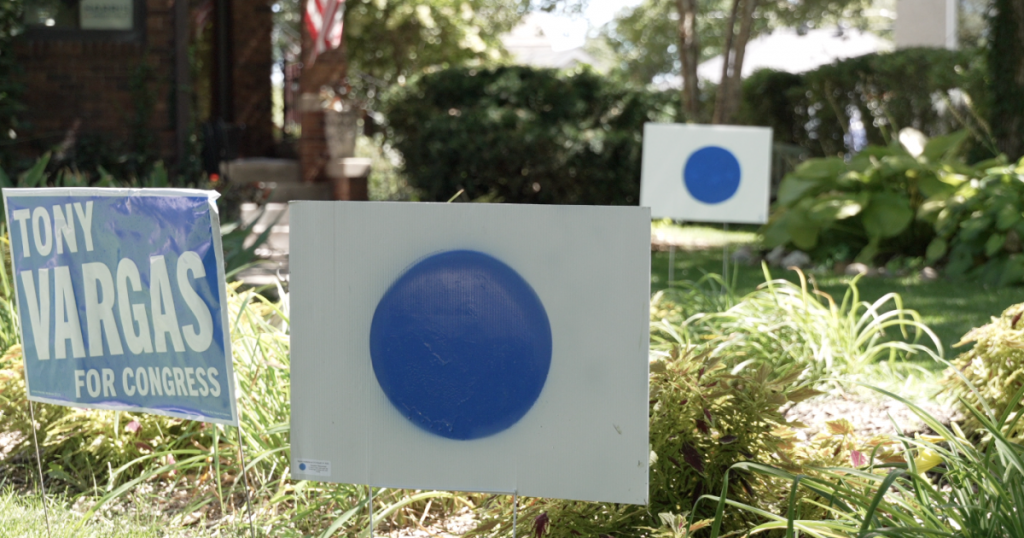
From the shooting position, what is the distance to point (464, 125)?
10969 mm

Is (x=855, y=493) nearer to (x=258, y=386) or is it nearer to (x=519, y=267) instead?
(x=519, y=267)

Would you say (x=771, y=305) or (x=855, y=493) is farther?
(x=771, y=305)

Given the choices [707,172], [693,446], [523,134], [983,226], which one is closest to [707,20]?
[523,134]

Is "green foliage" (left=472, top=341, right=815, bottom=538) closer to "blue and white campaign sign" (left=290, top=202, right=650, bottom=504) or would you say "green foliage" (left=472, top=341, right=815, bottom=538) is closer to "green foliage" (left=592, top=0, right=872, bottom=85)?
"blue and white campaign sign" (left=290, top=202, right=650, bottom=504)

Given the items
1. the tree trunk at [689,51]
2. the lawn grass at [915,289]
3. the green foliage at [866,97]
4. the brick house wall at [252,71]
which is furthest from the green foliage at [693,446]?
the tree trunk at [689,51]

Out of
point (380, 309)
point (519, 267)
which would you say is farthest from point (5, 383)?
point (519, 267)

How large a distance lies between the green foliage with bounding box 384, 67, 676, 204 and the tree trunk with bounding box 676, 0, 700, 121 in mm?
2524

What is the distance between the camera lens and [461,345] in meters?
2.10

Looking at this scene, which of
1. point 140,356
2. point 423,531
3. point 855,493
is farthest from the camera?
point 423,531

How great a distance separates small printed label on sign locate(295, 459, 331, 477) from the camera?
2143 millimetres

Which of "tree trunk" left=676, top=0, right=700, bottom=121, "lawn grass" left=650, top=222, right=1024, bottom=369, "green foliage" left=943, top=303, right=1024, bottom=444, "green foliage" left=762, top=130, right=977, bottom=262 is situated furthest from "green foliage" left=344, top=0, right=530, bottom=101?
"green foliage" left=943, top=303, right=1024, bottom=444

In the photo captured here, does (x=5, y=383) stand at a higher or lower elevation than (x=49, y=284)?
lower

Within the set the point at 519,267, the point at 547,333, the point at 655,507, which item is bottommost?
the point at 655,507

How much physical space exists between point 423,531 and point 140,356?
38.9 inches
